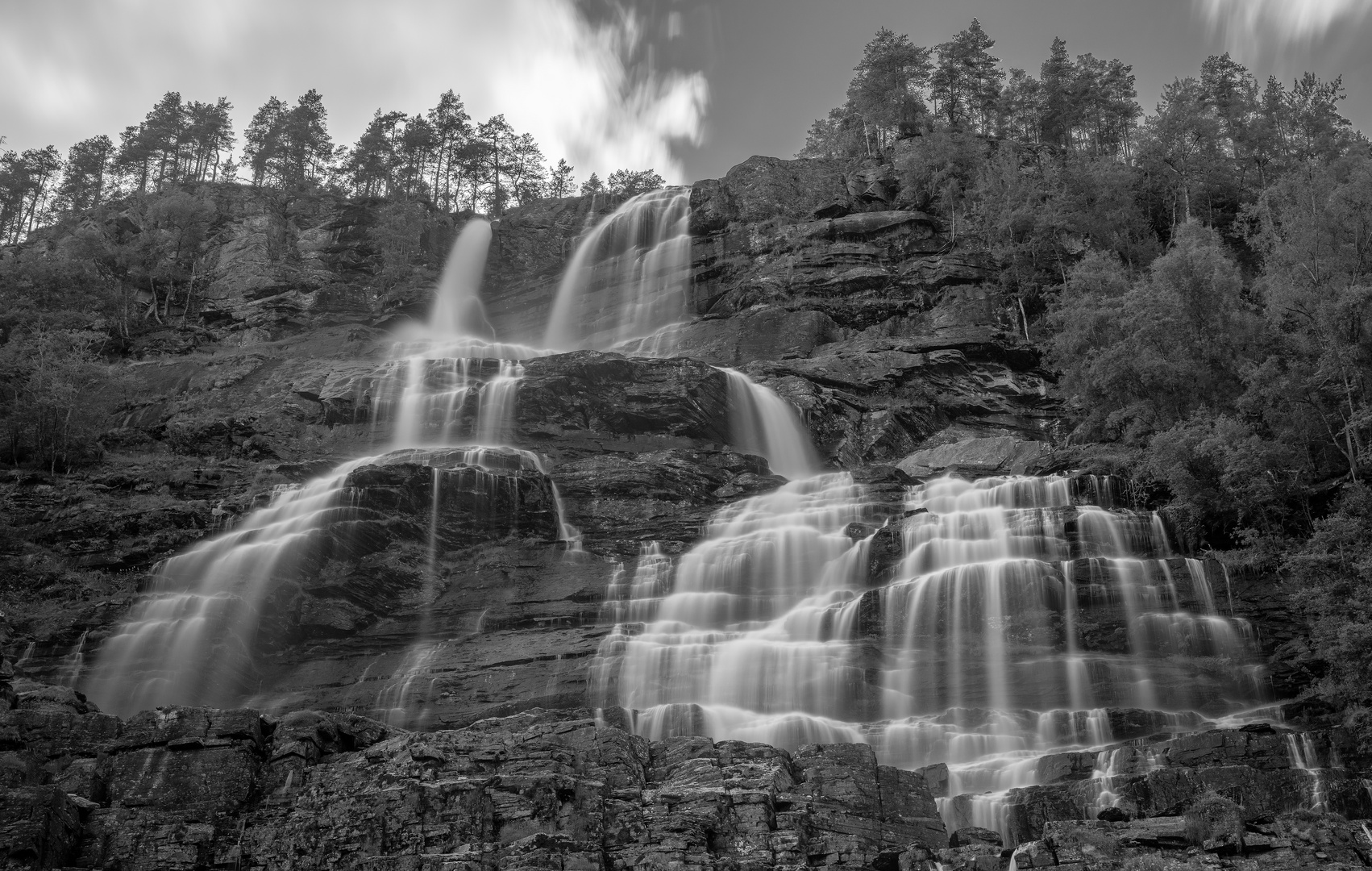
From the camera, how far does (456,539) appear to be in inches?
1116

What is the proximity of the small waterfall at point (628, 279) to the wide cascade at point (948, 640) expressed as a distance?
20680mm

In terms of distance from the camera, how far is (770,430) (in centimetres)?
3688

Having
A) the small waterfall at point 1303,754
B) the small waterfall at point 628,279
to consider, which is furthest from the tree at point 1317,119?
the small waterfall at point 1303,754

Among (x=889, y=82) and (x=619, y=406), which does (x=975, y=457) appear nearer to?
(x=619, y=406)

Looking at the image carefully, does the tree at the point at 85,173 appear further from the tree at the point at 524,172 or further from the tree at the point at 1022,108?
the tree at the point at 1022,108

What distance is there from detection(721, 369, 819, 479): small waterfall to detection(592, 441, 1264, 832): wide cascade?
356 inches

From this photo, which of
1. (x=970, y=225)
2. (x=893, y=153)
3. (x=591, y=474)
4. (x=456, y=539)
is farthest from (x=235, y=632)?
(x=893, y=153)

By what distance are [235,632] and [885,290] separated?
31945mm

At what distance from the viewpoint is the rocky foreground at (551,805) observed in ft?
41.5

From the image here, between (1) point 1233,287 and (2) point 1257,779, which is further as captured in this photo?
(1) point 1233,287

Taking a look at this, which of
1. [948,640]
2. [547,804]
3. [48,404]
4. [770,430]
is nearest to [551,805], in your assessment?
[547,804]

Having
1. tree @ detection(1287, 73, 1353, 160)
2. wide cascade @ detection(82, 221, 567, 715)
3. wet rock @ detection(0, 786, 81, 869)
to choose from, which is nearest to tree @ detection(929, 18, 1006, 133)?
tree @ detection(1287, 73, 1353, 160)

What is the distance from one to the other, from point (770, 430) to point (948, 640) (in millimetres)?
16235

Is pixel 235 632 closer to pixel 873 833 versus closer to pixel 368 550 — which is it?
pixel 368 550
